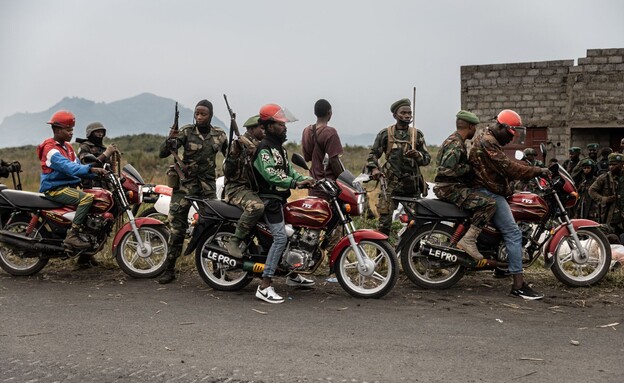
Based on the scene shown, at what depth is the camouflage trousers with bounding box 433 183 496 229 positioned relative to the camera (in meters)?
7.19

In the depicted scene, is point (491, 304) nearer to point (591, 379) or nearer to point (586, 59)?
point (591, 379)

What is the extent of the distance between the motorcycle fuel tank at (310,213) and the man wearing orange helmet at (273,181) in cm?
13

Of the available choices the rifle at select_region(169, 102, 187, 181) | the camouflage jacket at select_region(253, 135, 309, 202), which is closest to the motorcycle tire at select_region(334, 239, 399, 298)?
the camouflage jacket at select_region(253, 135, 309, 202)

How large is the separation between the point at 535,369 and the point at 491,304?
2.08 metres

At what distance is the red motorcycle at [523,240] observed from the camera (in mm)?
7375

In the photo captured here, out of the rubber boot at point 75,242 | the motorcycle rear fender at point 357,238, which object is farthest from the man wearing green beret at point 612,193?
the rubber boot at point 75,242

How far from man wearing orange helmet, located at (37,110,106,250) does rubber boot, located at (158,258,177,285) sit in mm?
963

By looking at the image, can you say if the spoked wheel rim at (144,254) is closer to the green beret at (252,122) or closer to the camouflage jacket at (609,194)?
the green beret at (252,122)

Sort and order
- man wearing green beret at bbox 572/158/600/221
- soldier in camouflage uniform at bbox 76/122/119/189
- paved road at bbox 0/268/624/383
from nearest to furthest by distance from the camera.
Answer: paved road at bbox 0/268/624/383, soldier in camouflage uniform at bbox 76/122/119/189, man wearing green beret at bbox 572/158/600/221

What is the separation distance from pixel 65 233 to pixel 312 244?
3.17 m

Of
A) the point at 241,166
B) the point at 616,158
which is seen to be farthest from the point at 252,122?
the point at 616,158

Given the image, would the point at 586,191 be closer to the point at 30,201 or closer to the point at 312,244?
→ the point at 312,244

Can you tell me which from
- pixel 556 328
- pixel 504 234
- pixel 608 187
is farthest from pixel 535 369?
pixel 608 187

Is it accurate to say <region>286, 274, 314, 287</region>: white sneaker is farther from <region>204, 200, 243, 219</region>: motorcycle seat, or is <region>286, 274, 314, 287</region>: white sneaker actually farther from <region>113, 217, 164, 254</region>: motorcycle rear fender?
<region>113, 217, 164, 254</region>: motorcycle rear fender
